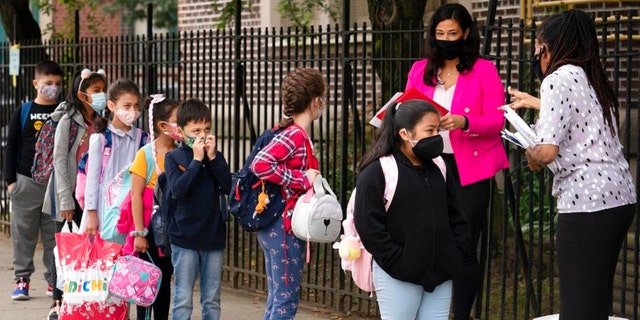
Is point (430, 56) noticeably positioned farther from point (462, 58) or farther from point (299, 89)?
point (299, 89)

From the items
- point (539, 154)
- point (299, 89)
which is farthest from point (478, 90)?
point (539, 154)

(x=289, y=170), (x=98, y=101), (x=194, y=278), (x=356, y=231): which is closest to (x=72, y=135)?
(x=98, y=101)

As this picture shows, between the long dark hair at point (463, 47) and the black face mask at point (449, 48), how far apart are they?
0.8 inches

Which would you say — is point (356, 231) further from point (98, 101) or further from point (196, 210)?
point (98, 101)

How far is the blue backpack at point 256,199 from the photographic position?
22.2ft

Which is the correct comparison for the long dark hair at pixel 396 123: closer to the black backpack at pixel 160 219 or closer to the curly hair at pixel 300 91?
the curly hair at pixel 300 91

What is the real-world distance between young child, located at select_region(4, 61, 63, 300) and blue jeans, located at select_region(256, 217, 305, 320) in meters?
3.15

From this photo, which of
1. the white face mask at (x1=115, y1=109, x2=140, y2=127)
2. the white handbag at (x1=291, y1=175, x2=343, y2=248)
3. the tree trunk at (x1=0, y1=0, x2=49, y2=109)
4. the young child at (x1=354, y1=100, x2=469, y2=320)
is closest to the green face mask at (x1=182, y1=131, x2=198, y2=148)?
the white handbag at (x1=291, y1=175, x2=343, y2=248)

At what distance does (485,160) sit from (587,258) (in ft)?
4.84

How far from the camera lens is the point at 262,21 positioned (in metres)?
15.0

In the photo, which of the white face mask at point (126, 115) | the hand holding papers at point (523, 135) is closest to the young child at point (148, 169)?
the white face mask at point (126, 115)

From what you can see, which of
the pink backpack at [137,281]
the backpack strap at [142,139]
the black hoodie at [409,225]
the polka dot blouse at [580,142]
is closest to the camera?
the polka dot blouse at [580,142]

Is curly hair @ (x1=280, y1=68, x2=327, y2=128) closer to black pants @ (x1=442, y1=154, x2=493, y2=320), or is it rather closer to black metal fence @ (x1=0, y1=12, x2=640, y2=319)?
black pants @ (x1=442, y1=154, x2=493, y2=320)

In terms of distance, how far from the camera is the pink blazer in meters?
6.76
